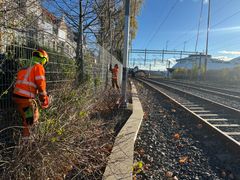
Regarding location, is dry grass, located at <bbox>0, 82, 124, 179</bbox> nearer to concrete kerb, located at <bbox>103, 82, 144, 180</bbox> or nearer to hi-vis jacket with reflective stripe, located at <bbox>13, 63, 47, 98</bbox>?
concrete kerb, located at <bbox>103, 82, 144, 180</bbox>

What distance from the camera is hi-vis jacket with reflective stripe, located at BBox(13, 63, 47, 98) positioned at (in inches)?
104

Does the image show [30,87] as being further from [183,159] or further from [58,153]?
[183,159]

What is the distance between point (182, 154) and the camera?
12.0 ft

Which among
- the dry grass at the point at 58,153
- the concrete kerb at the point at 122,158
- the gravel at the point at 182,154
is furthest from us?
the gravel at the point at 182,154

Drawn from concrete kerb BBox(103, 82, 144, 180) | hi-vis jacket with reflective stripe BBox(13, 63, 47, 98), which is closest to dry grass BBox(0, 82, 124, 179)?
concrete kerb BBox(103, 82, 144, 180)

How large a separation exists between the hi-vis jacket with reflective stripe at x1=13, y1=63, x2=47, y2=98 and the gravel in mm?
2239

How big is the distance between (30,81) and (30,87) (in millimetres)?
96

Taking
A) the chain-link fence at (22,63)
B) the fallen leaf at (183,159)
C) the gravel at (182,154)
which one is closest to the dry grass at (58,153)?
the chain-link fence at (22,63)

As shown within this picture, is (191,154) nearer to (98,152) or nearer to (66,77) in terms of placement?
(98,152)

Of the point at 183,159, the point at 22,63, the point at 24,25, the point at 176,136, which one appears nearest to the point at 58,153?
the point at 22,63

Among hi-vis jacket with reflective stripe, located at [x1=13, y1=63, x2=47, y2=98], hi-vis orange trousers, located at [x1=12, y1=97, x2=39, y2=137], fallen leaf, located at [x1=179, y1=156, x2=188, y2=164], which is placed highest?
hi-vis jacket with reflective stripe, located at [x1=13, y1=63, x2=47, y2=98]

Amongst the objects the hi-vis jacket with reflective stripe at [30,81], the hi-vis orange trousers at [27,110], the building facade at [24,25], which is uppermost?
the building facade at [24,25]

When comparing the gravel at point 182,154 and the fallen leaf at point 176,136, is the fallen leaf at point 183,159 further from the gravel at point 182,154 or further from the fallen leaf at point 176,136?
the fallen leaf at point 176,136

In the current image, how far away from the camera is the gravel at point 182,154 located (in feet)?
9.86
